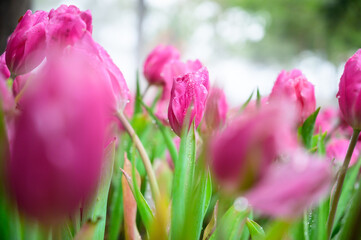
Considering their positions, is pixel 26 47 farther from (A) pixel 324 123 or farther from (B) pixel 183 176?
(A) pixel 324 123

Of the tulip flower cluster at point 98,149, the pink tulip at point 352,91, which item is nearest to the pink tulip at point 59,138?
the tulip flower cluster at point 98,149

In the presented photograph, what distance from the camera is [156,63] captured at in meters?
0.66

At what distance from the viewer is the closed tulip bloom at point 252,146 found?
121 millimetres

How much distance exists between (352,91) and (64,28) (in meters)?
0.23

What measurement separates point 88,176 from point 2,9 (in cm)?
69

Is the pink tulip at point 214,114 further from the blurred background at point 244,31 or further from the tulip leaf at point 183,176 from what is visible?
the blurred background at point 244,31

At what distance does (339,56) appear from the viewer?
858 centimetres

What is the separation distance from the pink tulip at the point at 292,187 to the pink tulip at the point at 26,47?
222mm

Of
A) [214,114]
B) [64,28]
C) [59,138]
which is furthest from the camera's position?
[214,114]

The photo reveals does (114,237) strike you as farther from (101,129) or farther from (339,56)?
(339,56)

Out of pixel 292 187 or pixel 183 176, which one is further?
pixel 183 176

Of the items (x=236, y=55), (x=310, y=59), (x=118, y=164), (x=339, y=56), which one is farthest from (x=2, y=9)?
(x=236, y=55)

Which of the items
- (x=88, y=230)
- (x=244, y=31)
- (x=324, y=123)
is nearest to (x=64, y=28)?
(x=88, y=230)

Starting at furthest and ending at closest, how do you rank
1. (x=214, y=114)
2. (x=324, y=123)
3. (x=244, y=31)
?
(x=244, y=31) < (x=324, y=123) < (x=214, y=114)
